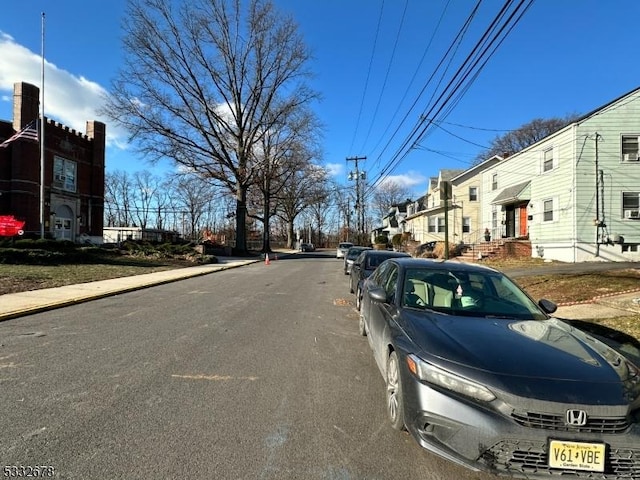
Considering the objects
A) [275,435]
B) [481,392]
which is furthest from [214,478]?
A: [481,392]

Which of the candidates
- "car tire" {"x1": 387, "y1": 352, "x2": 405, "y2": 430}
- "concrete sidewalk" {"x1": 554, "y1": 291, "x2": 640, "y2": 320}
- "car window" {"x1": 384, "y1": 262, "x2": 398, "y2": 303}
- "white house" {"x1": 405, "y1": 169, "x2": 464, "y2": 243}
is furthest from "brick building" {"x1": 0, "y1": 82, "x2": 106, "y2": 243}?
"white house" {"x1": 405, "y1": 169, "x2": 464, "y2": 243}

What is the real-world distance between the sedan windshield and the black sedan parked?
1.31 ft

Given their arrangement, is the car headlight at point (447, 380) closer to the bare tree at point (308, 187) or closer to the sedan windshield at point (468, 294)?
the sedan windshield at point (468, 294)

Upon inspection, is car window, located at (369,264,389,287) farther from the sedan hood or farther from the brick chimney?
the brick chimney

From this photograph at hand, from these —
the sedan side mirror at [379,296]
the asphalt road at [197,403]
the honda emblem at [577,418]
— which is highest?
the sedan side mirror at [379,296]

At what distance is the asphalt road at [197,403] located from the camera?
3.22 m

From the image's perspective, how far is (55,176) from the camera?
34625 mm

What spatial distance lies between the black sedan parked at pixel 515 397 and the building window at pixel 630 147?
20306 millimetres

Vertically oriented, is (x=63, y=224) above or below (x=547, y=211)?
below

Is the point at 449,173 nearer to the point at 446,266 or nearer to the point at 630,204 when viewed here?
the point at 630,204

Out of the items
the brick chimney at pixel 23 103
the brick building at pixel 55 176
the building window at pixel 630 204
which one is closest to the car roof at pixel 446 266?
the building window at pixel 630 204

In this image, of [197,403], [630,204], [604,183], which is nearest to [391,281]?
[197,403]

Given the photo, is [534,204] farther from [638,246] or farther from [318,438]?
[318,438]

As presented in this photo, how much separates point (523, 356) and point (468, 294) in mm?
1720
